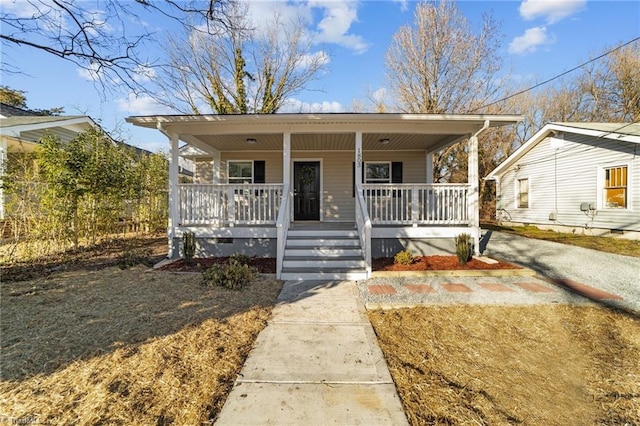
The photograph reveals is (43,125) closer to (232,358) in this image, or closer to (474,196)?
(232,358)

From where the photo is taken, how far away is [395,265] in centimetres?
587

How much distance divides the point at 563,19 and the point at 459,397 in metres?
13.5

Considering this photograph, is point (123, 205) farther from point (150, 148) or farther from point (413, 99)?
point (413, 99)

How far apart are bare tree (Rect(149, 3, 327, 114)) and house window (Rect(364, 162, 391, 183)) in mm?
10166

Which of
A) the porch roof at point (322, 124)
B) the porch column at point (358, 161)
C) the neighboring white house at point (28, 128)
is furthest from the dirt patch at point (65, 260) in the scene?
the porch column at point (358, 161)

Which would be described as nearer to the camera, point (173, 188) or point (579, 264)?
point (579, 264)

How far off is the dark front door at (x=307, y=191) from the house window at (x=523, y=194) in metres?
10.9

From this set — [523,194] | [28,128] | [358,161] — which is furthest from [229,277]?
[523,194]

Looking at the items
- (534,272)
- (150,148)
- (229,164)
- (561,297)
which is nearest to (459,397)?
(561,297)

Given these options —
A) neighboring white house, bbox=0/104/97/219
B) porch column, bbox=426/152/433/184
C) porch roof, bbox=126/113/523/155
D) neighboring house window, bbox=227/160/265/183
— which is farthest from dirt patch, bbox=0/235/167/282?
porch column, bbox=426/152/433/184

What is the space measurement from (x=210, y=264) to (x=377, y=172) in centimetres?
608

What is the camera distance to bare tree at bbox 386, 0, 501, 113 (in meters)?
13.7

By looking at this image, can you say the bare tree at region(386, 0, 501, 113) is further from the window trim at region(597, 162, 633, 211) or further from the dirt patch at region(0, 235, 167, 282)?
the dirt patch at region(0, 235, 167, 282)

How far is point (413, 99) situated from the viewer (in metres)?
15.0
